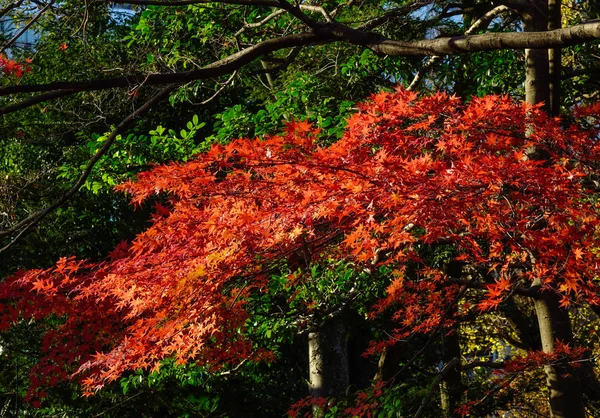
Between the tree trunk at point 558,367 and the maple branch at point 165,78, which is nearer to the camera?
the maple branch at point 165,78

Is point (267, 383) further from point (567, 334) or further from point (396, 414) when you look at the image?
point (567, 334)

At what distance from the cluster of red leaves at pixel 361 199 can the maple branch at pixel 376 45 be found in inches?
13.4

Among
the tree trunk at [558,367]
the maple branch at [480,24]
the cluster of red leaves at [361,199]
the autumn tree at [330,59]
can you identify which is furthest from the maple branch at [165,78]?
the tree trunk at [558,367]

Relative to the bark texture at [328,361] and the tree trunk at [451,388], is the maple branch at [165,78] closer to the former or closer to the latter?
the tree trunk at [451,388]

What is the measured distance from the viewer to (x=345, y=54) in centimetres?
920

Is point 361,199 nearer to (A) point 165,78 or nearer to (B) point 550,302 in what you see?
(A) point 165,78

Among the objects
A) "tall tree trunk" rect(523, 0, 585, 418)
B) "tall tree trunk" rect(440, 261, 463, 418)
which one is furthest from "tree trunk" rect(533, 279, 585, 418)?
"tall tree trunk" rect(440, 261, 463, 418)

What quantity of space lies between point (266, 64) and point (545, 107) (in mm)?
5534

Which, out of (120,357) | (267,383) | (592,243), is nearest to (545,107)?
(592,243)

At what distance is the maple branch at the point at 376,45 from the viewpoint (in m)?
4.23

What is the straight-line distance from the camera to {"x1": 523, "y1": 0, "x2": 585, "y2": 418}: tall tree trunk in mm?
6492

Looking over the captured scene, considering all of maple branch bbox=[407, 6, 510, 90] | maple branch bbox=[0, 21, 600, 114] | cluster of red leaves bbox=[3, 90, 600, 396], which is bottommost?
cluster of red leaves bbox=[3, 90, 600, 396]

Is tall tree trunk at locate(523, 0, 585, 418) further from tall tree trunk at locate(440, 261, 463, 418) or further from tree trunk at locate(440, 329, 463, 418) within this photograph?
tree trunk at locate(440, 329, 463, 418)

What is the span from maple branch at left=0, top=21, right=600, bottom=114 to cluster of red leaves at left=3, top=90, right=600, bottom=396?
340 mm
